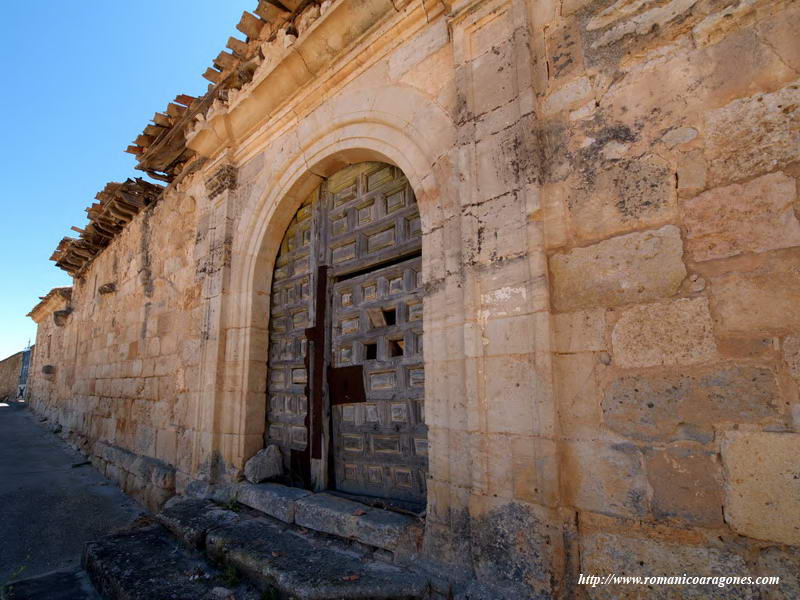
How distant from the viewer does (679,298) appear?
1.58 meters

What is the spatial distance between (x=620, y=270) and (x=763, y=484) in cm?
82

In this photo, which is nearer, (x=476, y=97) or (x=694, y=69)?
(x=694, y=69)

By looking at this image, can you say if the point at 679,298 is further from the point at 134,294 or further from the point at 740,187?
the point at 134,294

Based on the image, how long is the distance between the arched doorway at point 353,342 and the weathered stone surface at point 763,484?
59.5 inches

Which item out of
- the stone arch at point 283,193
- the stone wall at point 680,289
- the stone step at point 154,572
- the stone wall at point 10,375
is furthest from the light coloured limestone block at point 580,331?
the stone wall at point 10,375

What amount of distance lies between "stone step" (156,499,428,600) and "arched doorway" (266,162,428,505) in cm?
43

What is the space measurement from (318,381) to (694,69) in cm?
280

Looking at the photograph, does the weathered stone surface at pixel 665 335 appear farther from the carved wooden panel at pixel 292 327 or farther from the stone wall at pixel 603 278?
the carved wooden panel at pixel 292 327

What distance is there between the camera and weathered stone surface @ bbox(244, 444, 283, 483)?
3.39m

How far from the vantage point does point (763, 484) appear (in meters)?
1.37

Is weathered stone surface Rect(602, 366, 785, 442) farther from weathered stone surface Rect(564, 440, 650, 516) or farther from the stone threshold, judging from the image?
the stone threshold

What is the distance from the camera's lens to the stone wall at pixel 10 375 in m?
20.0

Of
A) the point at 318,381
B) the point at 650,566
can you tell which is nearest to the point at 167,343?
the point at 318,381

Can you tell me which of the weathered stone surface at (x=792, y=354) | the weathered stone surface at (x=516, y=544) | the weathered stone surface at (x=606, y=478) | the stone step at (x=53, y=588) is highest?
the weathered stone surface at (x=792, y=354)
